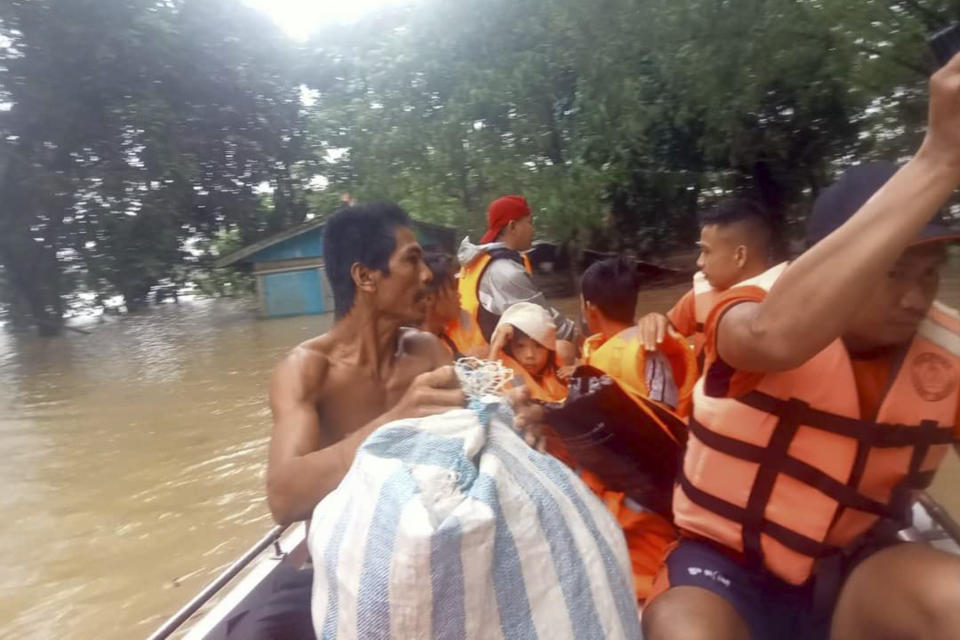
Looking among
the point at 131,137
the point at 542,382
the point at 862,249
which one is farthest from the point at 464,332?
the point at 131,137

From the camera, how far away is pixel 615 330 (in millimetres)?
3094

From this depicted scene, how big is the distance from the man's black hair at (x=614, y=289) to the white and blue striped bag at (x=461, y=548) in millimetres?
1644

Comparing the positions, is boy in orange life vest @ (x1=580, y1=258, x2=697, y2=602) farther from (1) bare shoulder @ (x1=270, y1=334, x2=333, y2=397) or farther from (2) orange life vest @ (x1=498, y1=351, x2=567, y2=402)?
(1) bare shoulder @ (x1=270, y1=334, x2=333, y2=397)

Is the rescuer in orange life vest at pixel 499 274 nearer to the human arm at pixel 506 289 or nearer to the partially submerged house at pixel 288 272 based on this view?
the human arm at pixel 506 289

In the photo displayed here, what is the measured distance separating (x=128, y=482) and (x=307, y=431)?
683cm

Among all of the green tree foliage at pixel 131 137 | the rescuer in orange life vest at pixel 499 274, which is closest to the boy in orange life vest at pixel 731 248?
the rescuer in orange life vest at pixel 499 274

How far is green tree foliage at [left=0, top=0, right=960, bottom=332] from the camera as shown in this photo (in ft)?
38.7

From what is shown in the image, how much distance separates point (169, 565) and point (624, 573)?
5341 millimetres

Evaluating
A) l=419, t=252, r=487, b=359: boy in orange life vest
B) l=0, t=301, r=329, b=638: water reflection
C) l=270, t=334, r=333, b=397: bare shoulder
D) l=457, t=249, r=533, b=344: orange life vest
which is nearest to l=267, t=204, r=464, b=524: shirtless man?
l=270, t=334, r=333, b=397: bare shoulder

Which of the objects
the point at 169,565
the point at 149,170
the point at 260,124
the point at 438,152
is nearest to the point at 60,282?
the point at 149,170

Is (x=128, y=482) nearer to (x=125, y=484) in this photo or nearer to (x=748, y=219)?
(x=125, y=484)

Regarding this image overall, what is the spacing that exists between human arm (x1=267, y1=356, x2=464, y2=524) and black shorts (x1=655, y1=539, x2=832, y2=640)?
0.61 m

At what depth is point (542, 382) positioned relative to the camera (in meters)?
3.21

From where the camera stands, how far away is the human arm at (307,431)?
5.44ft
